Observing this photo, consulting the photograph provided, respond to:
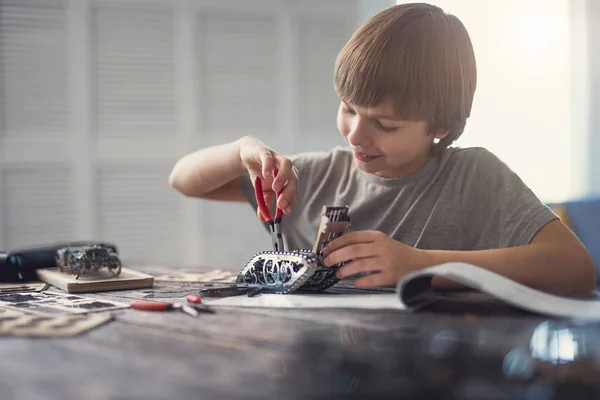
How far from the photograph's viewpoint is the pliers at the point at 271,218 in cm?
106

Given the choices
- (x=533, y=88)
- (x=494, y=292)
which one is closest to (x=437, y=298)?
(x=494, y=292)

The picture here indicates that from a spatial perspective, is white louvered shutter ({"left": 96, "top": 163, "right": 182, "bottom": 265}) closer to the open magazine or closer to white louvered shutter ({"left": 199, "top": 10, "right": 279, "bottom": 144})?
white louvered shutter ({"left": 199, "top": 10, "right": 279, "bottom": 144})

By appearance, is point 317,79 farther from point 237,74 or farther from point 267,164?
point 267,164

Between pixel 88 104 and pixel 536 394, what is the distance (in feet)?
9.07

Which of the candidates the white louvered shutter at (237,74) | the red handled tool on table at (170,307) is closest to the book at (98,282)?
the red handled tool on table at (170,307)

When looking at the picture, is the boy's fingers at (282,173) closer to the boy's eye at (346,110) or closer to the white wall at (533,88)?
the boy's eye at (346,110)

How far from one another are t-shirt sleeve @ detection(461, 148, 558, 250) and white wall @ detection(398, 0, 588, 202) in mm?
1923

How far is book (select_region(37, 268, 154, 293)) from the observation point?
3.32 feet

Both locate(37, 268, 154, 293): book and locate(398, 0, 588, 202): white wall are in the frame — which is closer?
locate(37, 268, 154, 293): book

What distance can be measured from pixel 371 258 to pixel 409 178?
0.46m

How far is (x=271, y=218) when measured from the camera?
1183 mm

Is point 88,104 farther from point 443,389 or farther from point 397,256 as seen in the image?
point 443,389

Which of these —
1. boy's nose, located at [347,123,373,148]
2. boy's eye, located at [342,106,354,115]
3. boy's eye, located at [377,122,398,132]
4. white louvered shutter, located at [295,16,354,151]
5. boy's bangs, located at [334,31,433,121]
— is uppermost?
white louvered shutter, located at [295,16,354,151]

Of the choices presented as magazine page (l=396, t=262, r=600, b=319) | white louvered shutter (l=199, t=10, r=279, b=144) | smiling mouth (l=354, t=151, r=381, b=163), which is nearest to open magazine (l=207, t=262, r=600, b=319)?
magazine page (l=396, t=262, r=600, b=319)
